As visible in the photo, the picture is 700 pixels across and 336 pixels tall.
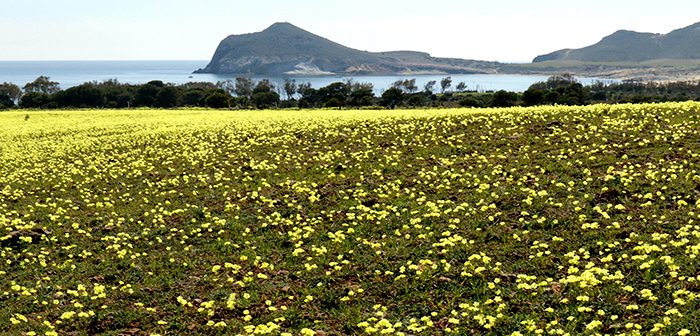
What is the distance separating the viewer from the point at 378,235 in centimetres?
1708

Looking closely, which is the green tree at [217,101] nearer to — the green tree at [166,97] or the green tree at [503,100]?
the green tree at [166,97]

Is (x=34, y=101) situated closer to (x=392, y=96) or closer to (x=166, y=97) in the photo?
(x=166, y=97)

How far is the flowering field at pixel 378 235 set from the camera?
1238cm

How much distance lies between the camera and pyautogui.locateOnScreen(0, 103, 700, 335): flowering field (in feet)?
40.6

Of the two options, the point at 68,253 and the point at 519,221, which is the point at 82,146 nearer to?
the point at 68,253

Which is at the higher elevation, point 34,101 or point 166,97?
point 34,101

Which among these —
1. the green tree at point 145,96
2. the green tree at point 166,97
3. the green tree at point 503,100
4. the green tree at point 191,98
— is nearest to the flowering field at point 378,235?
the green tree at point 503,100

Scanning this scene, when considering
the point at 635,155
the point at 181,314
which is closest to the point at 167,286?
the point at 181,314

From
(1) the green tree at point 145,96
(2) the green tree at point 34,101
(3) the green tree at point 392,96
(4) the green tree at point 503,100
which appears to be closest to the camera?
(4) the green tree at point 503,100

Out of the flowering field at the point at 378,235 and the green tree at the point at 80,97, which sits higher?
the green tree at the point at 80,97

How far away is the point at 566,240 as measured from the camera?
50.6ft

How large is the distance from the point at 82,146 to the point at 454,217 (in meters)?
27.7

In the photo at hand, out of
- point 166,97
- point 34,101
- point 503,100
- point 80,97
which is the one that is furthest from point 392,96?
point 34,101

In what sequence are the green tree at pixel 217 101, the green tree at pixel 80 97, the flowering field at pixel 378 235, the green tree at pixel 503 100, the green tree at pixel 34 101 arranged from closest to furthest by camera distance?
the flowering field at pixel 378 235, the green tree at pixel 217 101, the green tree at pixel 503 100, the green tree at pixel 34 101, the green tree at pixel 80 97
